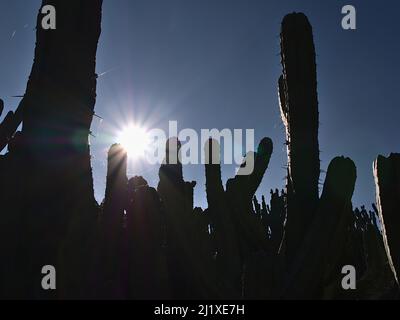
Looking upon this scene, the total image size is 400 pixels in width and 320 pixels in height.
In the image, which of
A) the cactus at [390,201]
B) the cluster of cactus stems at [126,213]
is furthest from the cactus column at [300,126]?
the cactus at [390,201]

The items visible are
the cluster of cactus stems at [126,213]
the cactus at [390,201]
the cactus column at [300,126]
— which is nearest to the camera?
the cluster of cactus stems at [126,213]

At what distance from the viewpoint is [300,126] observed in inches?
204

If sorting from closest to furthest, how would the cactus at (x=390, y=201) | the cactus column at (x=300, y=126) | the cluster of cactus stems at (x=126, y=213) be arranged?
the cluster of cactus stems at (x=126, y=213)
the cactus at (x=390, y=201)
the cactus column at (x=300, y=126)

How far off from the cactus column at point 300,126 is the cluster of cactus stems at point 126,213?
12mm

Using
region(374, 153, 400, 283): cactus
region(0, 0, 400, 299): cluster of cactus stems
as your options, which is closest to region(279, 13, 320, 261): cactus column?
region(0, 0, 400, 299): cluster of cactus stems

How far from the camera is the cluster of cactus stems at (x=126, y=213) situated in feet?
13.7

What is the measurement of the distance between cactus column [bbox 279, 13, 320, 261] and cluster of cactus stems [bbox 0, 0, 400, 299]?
12 millimetres

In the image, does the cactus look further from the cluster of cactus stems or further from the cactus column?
the cactus column

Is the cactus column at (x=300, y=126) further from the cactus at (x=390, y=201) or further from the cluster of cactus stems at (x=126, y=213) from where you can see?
the cactus at (x=390, y=201)

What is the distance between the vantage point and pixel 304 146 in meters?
5.12

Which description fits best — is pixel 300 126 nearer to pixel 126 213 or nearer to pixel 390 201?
pixel 390 201

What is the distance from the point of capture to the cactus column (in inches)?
197

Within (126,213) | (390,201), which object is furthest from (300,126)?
(126,213)
